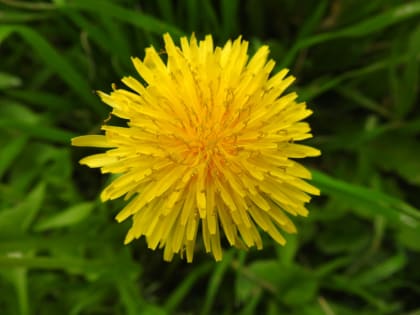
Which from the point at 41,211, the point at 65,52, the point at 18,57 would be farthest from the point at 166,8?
the point at 41,211

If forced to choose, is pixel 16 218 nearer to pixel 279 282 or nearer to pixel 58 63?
pixel 58 63

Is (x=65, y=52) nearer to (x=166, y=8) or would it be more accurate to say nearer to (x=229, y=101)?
(x=166, y=8)

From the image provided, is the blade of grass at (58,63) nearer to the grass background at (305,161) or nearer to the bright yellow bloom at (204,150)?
the grass background at (305,161)

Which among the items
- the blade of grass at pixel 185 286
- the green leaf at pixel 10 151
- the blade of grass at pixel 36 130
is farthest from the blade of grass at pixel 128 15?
the blade of grass at pixel 185 286

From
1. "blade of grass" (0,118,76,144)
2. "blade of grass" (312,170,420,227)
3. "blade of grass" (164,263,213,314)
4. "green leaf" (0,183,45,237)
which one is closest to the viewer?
"blade of grass" (312,170,420,227)

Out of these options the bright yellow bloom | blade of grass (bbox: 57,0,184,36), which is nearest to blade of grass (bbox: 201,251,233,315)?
the bright yellow bloom

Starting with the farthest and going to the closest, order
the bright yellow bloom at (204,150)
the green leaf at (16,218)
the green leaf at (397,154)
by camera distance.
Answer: the green leaf at (397,154)
the green leaf at (16,218)
the bright yellow bloom at (204,150)

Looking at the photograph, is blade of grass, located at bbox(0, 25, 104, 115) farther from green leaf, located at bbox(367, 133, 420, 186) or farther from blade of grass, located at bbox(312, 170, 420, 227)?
green leaf, located at bbox(367, 133, 420, 186)
